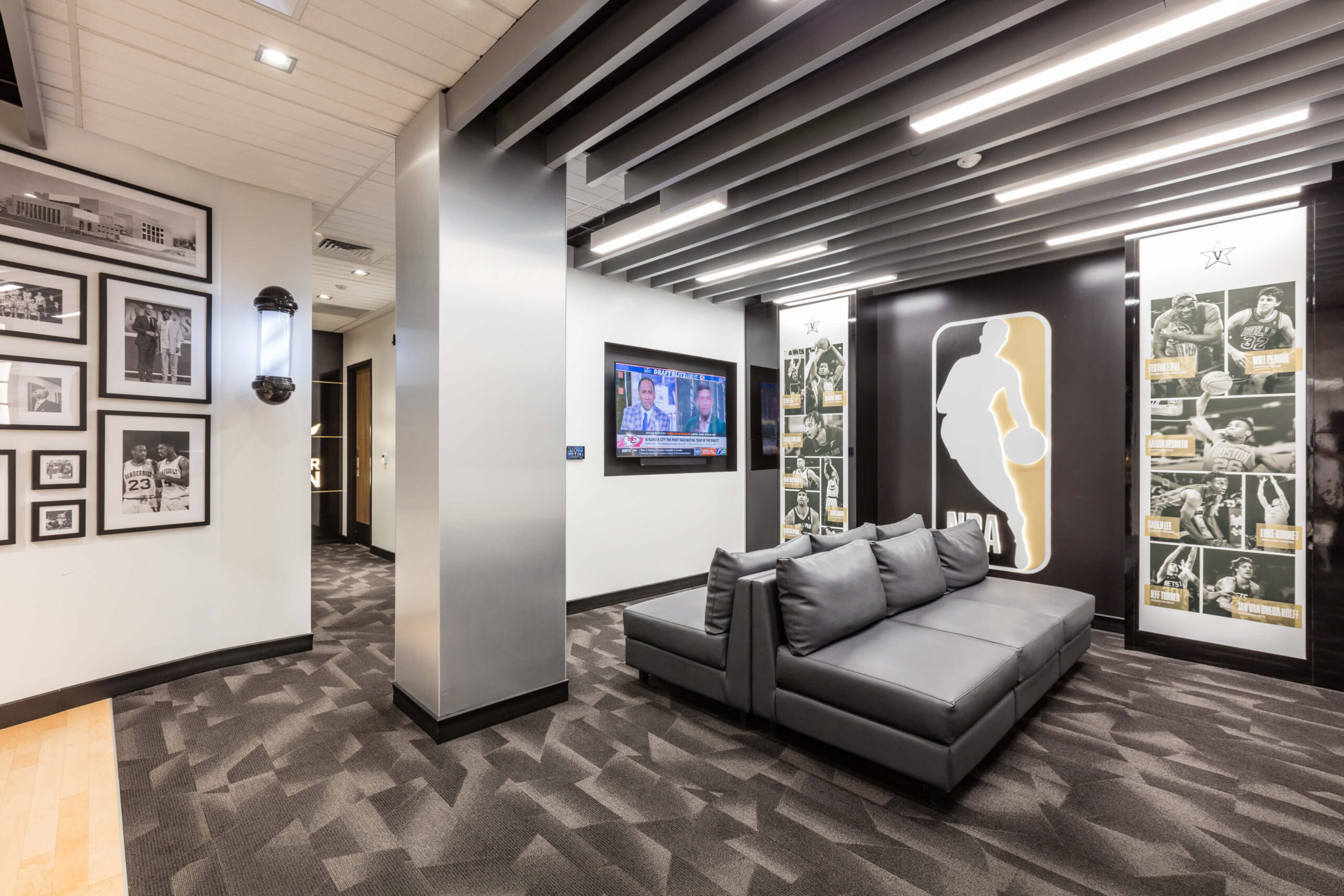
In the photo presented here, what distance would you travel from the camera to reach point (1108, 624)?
15.4 feet

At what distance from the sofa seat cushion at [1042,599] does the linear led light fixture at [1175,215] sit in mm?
2525

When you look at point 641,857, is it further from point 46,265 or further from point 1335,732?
point 46,265

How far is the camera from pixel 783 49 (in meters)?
2.42

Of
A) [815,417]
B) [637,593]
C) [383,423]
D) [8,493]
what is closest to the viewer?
[8,493]

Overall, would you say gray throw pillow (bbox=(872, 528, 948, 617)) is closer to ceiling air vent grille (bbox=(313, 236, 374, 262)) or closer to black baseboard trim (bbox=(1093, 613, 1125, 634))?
black baseboard trim (bbox=(1093, 613, 1125, 634))

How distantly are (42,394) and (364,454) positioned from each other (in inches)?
194

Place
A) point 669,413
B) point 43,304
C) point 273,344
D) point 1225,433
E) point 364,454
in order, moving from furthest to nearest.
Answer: point 364,454
point 669,413
point 1225,433
point 273,344
point 43,304

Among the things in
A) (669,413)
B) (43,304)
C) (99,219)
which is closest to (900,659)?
(669,413)

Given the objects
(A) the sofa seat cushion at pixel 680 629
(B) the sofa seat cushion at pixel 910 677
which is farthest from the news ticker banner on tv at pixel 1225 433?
(A) the sofa seat cushion at pixel 680 629

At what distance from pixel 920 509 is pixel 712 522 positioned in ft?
6.72

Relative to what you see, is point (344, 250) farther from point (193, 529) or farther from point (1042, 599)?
point (1042, 599)

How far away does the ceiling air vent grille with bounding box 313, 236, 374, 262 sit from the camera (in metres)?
4.74

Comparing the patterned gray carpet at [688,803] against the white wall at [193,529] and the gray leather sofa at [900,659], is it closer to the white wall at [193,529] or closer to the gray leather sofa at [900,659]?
the gray leather sofa at [900,659]

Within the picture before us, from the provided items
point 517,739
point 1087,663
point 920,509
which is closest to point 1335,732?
point 1087,663
